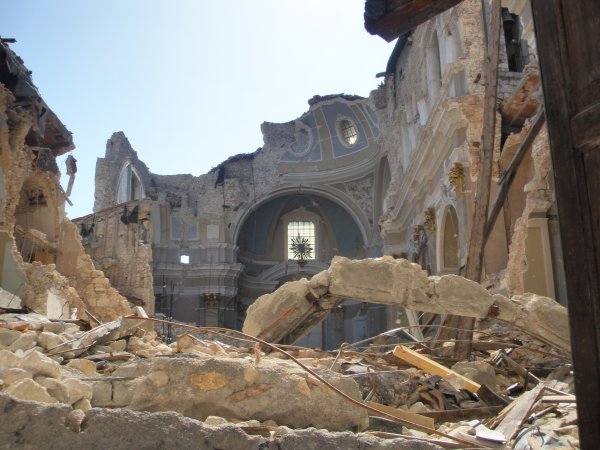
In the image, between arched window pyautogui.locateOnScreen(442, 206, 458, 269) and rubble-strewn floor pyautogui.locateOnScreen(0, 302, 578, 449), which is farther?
arched window pyautogui.locateOnScreen(442, 206, 458, 269)

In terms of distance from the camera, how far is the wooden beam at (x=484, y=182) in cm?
769

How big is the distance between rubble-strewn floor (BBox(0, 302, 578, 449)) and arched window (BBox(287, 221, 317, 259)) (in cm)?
1998

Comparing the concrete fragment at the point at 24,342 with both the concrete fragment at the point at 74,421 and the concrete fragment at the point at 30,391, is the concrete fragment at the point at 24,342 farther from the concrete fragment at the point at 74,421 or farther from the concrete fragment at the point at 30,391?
the concrete fragment at the point at 74,421

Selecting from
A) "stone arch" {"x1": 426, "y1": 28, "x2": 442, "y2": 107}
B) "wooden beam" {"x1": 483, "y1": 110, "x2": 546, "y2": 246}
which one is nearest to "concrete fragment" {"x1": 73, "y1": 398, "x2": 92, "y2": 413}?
"wooden beam" {"x1": 483, "y1": 110, "x2": 546, "y2": 246}

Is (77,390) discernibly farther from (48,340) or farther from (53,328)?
(53,328)

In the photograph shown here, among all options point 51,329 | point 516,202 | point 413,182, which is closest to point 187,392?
point 51,329

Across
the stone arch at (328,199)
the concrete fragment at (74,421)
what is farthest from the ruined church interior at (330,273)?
the stone arch at (328,199)

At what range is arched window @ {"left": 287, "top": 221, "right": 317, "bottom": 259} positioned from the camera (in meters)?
26.7

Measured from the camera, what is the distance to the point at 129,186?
24.9 metres

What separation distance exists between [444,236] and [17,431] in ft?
39.5

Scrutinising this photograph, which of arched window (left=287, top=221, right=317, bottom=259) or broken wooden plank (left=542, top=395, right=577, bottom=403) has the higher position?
arched window (left=287, top=221, right=317, bottom=259)

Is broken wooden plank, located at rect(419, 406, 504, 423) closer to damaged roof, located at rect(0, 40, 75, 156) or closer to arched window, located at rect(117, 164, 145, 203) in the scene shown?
damaged roof, located at rect(0, 40, 75, 156)

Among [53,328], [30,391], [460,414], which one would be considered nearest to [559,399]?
[460,414]

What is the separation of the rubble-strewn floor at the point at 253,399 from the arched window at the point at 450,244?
6.87 metres
